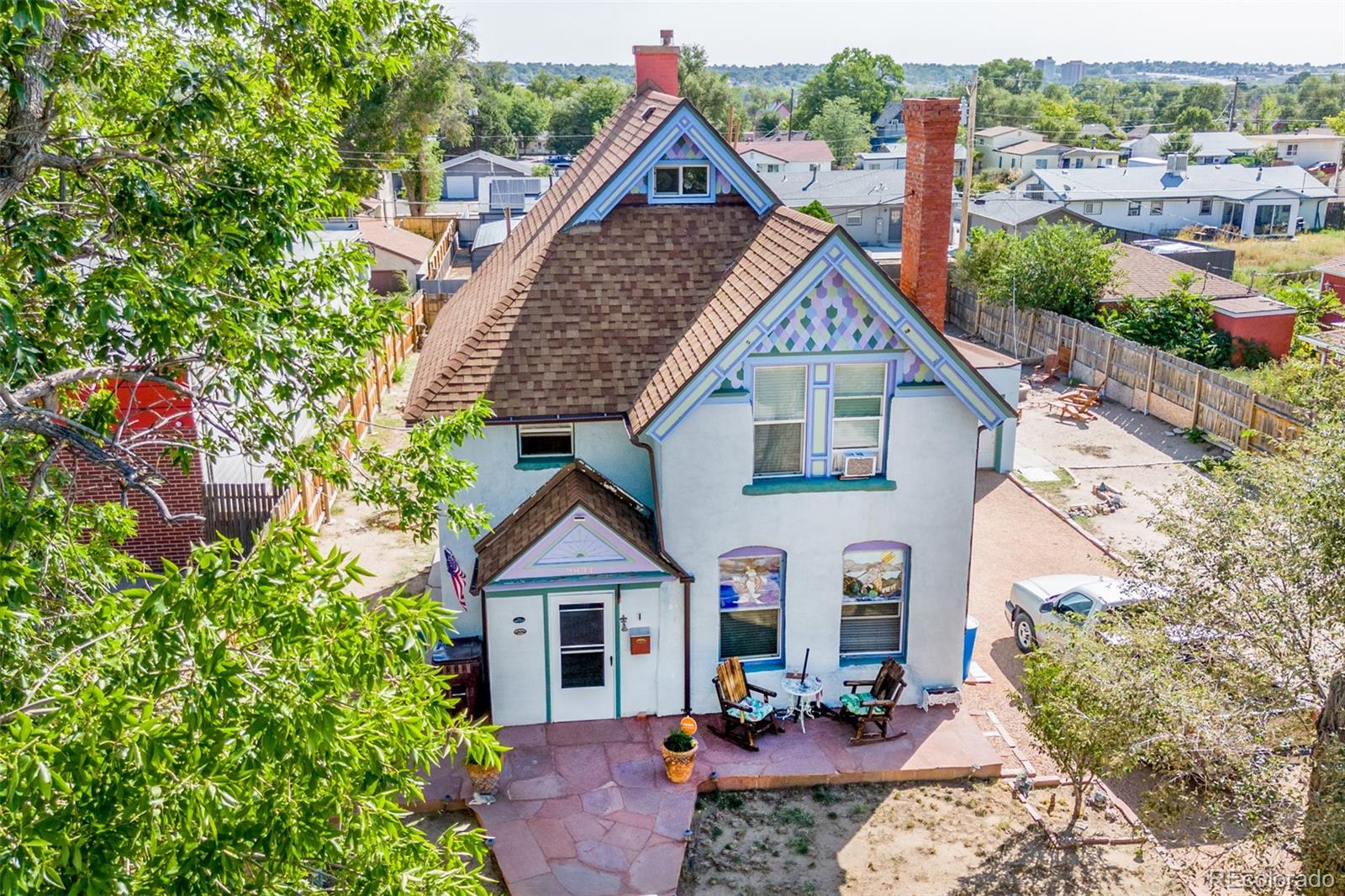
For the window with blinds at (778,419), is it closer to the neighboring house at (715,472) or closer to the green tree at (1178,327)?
the neighboring house at (715,472)

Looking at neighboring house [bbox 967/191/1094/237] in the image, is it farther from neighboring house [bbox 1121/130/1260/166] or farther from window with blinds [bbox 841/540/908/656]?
neighboring house [bbox 1121/130/1260/166]

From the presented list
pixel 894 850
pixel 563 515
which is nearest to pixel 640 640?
pixel 563 515

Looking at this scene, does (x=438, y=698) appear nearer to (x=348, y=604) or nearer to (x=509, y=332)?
(x=348, y=604)

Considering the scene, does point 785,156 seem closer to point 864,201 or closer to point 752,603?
point 864,201

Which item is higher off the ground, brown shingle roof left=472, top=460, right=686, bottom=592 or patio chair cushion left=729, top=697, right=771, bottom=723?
brown shingle roof left=472, top=460, right=686, bottom=592

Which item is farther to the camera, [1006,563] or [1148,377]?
[1148,377]

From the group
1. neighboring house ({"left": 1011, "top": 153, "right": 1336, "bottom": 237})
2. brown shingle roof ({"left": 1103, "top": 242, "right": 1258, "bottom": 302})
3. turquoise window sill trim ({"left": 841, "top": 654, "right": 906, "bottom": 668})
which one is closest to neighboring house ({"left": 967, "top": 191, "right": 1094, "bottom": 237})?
neighboring house ({"left": 1011, "top": 153, "right": 1336, "bottom": 237})

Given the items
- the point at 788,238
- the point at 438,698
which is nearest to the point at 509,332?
the point at 788,238
